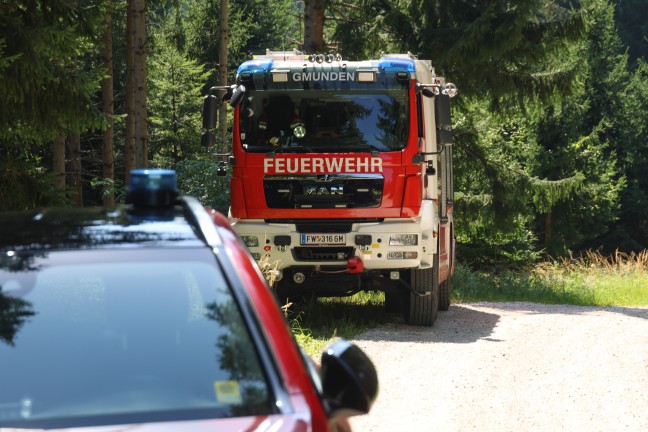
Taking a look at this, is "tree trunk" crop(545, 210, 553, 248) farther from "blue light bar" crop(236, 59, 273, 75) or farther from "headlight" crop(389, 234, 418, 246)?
"blue light bar" crop(236, 59, 273, 75)

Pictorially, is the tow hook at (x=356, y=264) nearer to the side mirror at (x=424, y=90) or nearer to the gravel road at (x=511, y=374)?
the gravel road at (x=511, y=374)

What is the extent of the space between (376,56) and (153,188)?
2012 cm

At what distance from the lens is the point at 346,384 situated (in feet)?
10.6

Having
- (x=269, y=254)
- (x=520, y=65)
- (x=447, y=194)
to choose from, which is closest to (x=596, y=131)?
(x=520, y=65)

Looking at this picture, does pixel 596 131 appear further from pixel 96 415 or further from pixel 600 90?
pixel 96 415

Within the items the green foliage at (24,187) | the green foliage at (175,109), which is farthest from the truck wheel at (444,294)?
the green foliage at (175,109)

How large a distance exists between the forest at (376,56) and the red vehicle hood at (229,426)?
22.9 ft

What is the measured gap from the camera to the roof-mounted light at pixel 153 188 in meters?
4.01

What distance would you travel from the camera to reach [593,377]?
984 centimetres

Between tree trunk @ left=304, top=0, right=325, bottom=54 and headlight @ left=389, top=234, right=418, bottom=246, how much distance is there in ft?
32.2

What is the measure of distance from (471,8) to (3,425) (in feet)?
67.0

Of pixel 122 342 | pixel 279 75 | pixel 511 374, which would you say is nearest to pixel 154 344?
pixel 122 342

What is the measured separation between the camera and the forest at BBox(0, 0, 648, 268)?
419 inches

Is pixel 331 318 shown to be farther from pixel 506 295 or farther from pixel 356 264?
pixel 506 295
